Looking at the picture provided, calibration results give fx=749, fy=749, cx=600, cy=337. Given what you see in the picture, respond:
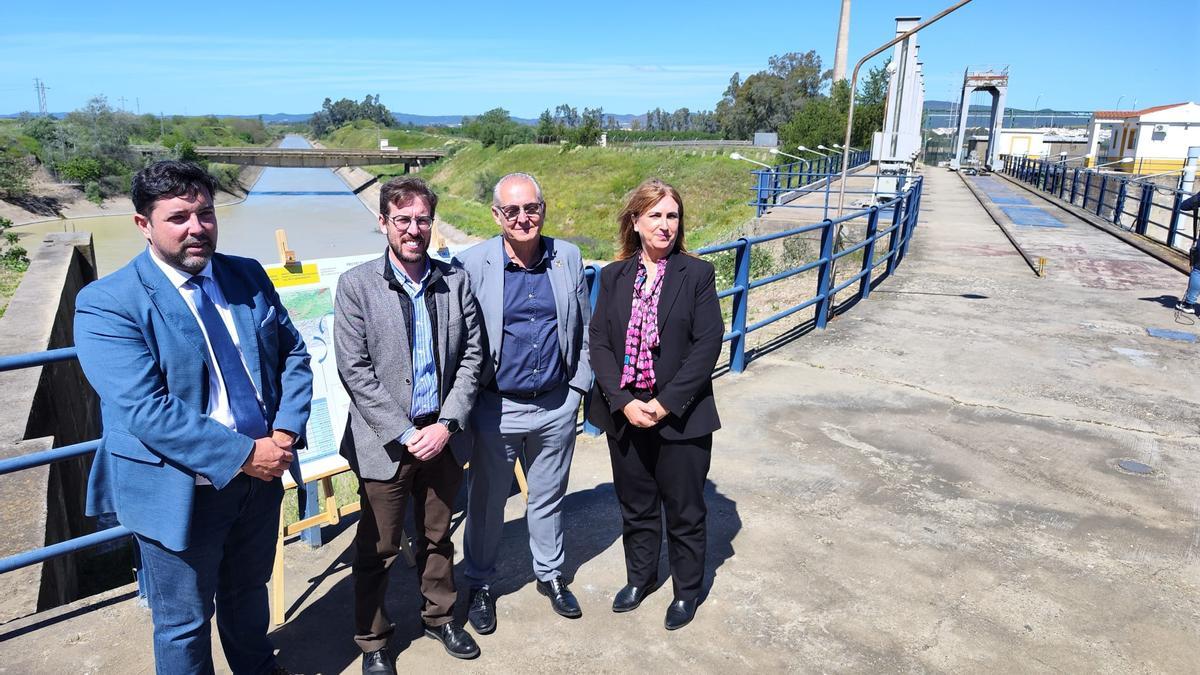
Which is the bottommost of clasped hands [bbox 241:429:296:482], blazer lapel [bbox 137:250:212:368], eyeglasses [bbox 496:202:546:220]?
clasped hands [bbox 241:429:296:482]

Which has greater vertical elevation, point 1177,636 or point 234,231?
point 1177,636

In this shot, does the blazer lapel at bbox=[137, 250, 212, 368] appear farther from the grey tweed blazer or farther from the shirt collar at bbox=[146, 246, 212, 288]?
the grey tweed blazer

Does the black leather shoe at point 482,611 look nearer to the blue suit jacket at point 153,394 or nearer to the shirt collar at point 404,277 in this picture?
the blue suit jacket at point 153,394

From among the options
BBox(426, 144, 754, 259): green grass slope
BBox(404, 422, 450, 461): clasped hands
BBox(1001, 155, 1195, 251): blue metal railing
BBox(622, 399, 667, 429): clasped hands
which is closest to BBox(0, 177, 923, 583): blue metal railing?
BBox(622, 399, 667, 429): clasped hands

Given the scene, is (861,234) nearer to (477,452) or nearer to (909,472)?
(909,472)

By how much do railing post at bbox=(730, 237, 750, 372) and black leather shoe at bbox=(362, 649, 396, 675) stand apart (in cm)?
403

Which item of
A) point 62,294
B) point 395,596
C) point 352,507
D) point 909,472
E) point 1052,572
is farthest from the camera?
point 62,294

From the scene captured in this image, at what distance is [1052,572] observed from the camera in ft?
11.7

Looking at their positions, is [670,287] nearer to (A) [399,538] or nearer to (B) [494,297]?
(B) [494,297]

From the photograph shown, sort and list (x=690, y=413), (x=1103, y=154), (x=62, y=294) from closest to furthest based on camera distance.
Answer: (x=690, y=413)
(x=62, y=294)
(x=1103, y=154)

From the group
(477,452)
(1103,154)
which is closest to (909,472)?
(477,452)

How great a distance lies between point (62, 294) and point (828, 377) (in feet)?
32.9

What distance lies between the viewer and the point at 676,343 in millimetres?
3031

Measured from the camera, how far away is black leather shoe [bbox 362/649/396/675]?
2787mm
